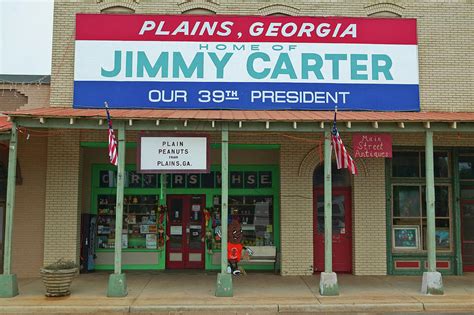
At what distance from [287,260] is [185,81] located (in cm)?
579

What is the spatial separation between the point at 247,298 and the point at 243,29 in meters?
7.47

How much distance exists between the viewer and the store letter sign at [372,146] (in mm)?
12856

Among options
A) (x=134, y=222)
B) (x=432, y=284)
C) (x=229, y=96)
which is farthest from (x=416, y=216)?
(x=134, y=222)

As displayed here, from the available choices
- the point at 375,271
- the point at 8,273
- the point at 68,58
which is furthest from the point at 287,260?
the point at 68,58

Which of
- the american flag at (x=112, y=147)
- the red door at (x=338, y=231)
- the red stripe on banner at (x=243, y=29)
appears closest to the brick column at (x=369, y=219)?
the red door at (x=338, y=231)

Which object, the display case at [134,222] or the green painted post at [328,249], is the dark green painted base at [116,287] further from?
the green painted post at [328,249]

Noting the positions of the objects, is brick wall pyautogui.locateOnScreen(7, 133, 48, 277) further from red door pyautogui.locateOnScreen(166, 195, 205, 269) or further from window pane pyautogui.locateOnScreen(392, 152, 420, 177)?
window pane pyautogui.locateOnScreen(392, 152, 420, 177)

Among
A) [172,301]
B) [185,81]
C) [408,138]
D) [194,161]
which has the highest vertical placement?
[185,81]

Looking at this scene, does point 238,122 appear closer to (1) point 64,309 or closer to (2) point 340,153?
(2) point 340,153

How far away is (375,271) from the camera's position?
14.0m

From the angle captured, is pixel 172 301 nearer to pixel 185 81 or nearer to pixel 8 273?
pixel 8 273

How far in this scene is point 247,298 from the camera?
1098cm

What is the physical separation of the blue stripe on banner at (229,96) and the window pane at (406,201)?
2445mm

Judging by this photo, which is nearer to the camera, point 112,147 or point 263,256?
point 112,147
